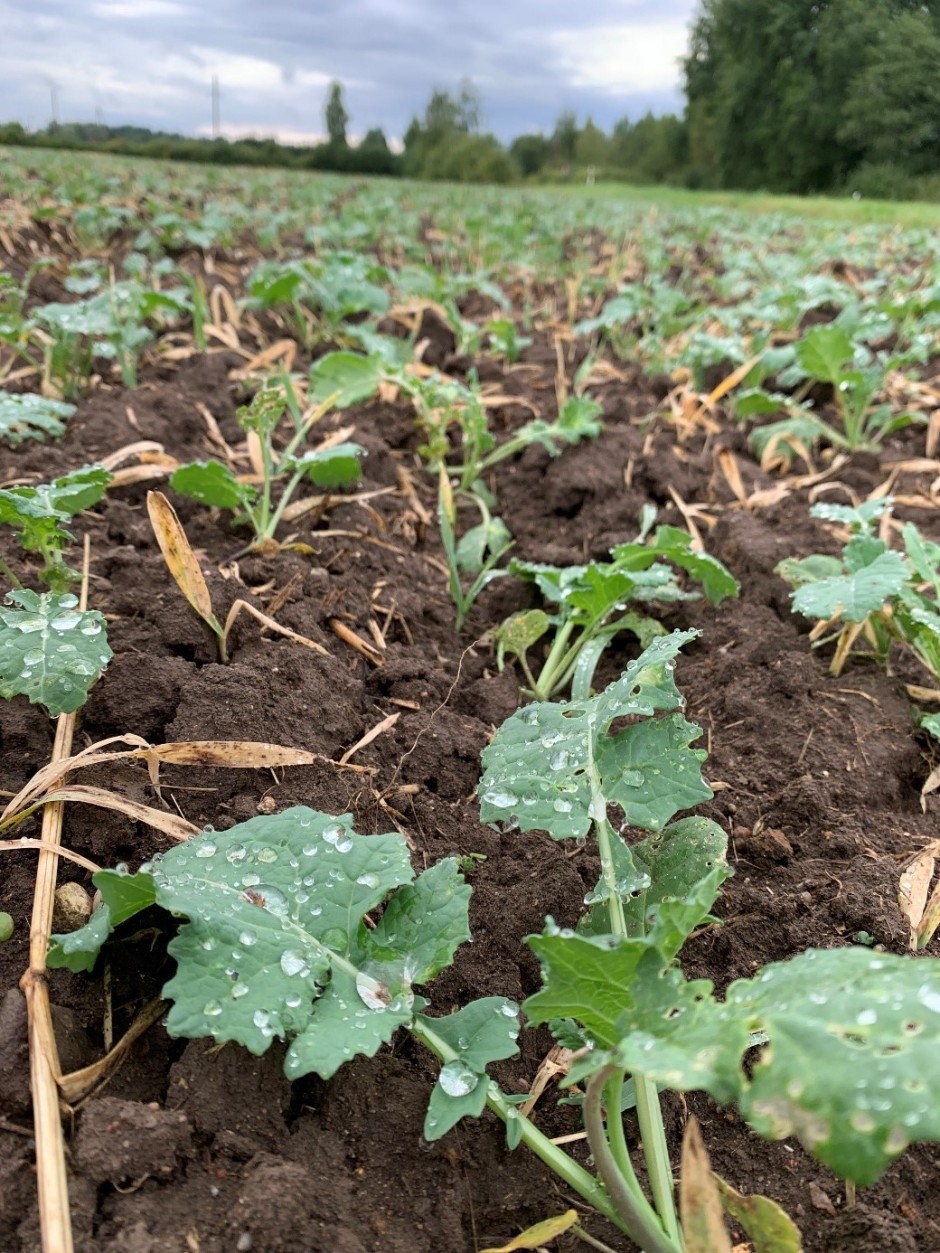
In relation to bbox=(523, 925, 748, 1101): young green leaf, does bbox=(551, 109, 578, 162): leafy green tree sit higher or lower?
higher

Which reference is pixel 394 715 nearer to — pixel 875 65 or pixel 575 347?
pixel 575 347

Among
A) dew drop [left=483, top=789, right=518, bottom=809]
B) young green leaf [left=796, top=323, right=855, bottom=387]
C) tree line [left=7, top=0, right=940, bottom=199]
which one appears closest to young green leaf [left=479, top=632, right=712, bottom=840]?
dew drop [left=483, top=789, right=518, bottom=809]

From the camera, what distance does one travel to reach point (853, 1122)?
1.94 ft

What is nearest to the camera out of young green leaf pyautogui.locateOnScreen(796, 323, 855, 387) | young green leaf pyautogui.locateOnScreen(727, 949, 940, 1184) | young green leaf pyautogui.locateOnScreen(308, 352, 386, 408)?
young green leaf pyautogui.locateOnScreen(727, 949, 940, 1184)

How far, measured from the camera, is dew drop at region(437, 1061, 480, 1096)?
Answer: 0.90 meters

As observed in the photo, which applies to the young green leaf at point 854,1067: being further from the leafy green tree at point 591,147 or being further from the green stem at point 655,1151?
the leafy green tree at point 591,147

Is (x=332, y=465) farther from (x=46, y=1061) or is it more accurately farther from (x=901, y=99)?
(x=901, y=99)

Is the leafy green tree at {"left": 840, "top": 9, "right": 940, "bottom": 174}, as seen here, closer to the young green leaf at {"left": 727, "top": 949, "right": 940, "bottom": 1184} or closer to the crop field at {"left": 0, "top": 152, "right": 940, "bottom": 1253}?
the crop field at {"left": 0, "top": 152, "right": 940, "bottom": 1253}

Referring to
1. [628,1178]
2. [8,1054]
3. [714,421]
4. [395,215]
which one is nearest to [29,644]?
[8,1054]

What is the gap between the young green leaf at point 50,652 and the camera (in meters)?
1.19

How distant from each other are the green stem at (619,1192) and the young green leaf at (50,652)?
2.67ft

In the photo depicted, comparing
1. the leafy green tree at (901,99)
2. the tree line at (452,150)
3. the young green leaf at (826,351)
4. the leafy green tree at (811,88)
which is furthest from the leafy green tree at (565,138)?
the young green leaf at (826,351)

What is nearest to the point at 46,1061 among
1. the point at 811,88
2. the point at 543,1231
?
the point at 543,1231

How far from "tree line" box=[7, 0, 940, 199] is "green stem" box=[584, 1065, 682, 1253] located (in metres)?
9.48
